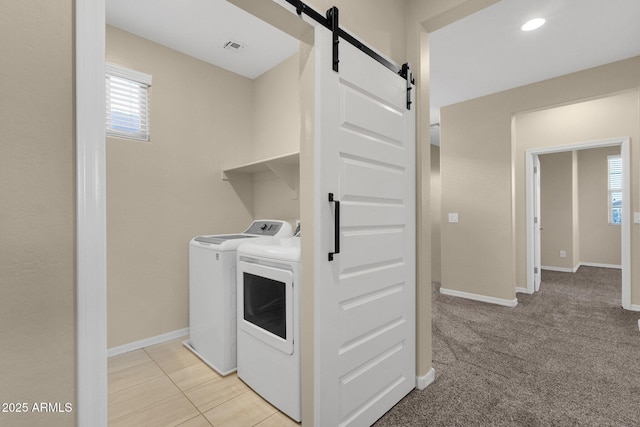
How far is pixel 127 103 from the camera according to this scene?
2547 mm

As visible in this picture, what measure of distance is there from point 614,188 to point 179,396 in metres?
8.34

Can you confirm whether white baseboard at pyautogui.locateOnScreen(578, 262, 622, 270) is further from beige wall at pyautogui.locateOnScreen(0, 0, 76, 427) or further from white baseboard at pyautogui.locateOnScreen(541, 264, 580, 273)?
beige wall at pyautogui.locateOnScreen(0, 0, 76, 427)

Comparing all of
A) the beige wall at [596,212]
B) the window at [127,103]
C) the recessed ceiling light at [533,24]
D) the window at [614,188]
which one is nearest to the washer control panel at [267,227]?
the window at [127,103]

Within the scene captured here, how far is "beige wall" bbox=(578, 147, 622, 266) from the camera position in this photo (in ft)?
20.0

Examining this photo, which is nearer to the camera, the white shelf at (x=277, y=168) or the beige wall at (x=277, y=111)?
the white shelf at (x=277, y=168)

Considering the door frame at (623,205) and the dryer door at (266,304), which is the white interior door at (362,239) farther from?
the door frame at (623,205)

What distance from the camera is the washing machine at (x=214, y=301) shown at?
2.09 metres

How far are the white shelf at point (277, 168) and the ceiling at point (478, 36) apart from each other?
1.08 meters

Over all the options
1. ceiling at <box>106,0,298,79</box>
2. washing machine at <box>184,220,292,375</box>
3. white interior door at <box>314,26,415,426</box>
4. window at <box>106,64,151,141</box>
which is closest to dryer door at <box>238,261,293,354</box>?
washing machine at <box>184,220,292,375</box>

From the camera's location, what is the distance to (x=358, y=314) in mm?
1545

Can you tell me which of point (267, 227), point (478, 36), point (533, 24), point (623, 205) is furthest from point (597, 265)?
point (267, 227)

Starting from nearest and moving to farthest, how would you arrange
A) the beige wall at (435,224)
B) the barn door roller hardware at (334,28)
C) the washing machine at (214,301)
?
the barn door roller hardware at (334,28), the washing machine at (214,301), the beige wall at (435,224)

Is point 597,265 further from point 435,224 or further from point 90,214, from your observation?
point 90,214

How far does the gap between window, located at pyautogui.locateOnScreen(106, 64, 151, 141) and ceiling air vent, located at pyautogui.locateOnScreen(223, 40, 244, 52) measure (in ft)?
2.44
